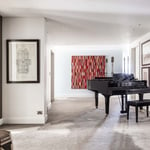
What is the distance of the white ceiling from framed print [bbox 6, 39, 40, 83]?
2.09ft

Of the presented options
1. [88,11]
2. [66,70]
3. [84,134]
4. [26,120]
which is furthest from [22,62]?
[66,70]

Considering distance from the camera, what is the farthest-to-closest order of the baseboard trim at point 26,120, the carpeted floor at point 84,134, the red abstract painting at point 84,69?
the red abstract painting at point 84,69, the baseboard trim at point 26,120, the carpeted floor at point 84,134

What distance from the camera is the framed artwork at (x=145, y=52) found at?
24.4ft

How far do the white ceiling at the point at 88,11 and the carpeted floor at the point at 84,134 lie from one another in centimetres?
Result: 218

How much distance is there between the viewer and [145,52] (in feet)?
25.3

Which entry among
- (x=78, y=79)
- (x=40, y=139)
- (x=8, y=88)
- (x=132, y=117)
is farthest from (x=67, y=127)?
(x=78, y=79)

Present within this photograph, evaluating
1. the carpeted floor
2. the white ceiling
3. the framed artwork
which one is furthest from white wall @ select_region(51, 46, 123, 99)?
the carpeted floor

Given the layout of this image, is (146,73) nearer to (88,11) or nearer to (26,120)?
(88,11)

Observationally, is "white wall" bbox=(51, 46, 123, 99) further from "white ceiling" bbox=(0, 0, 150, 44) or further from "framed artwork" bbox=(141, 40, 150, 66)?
"white ceiling" bbox=(0, 0, 150, 44)

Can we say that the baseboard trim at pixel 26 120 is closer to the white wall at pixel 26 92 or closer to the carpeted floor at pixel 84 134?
the white wall at pixel 26 92

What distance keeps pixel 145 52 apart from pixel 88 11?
333cm

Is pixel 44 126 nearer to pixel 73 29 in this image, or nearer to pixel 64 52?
pixel 73 29

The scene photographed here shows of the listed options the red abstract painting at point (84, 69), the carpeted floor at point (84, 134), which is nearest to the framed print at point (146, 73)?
the carpeted floor at point (84, 134)

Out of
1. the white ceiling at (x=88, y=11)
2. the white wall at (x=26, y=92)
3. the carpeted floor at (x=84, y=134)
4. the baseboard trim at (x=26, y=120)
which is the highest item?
the white ceiling at (x=88, y=11)
